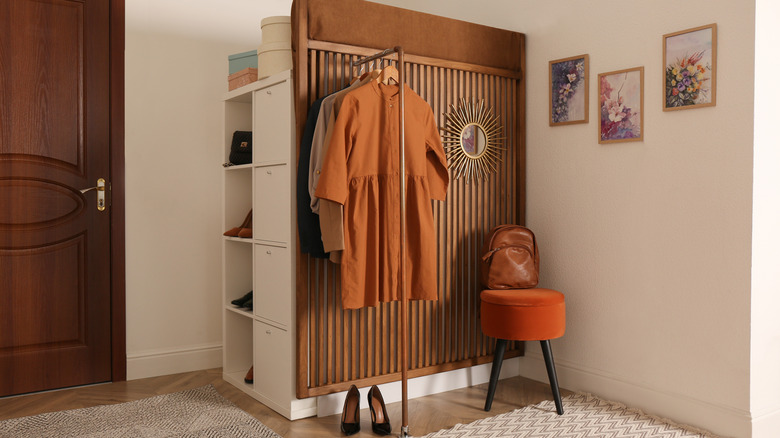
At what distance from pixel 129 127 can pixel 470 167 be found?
1944 mm

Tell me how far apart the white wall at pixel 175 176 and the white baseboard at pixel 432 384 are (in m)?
1.19

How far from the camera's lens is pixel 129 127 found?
3.58 metres

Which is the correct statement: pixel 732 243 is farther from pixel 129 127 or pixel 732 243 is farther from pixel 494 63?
pixel 129 127

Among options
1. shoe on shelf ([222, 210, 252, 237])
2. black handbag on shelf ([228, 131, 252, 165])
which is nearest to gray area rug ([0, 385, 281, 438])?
shoe on shelf ([222, 210, 252, 237])

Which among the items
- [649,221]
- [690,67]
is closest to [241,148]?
[649,221]

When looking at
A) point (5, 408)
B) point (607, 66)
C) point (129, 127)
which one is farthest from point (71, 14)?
point (607, 66)

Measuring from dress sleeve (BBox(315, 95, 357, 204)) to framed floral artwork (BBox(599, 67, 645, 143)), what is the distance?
51.4 inches

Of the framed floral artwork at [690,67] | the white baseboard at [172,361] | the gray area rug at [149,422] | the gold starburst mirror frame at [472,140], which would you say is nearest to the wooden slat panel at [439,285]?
the gold starburst mirror frame at [472,140]

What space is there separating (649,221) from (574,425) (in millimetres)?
1001

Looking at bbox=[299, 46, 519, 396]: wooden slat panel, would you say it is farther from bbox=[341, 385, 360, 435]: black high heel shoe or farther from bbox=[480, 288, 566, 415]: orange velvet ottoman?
bbox=[480, 288, 566, 415]: orange velvet ottoman

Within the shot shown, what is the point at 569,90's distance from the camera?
3303 millimetres

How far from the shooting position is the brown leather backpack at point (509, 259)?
317cm

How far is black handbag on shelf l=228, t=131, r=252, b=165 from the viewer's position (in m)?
3.40

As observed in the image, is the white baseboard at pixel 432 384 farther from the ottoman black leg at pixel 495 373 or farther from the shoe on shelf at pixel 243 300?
the shoe on shelf at pixel 243 300
